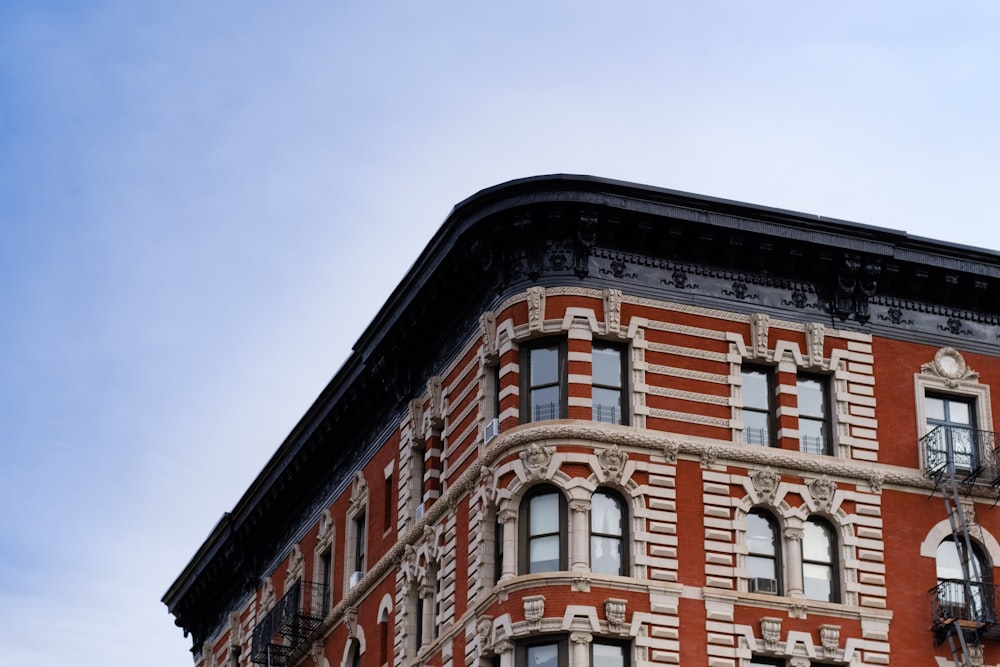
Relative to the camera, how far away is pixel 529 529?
5109 cm

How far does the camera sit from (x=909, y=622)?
171 ft

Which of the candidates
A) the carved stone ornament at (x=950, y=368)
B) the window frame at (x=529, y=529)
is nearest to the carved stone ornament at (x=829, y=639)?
the window frame at (x=529, y=529)

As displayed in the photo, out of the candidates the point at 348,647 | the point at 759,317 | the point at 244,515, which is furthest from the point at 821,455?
the point at 244,515

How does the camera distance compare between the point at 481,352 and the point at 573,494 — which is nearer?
the point at 573,494

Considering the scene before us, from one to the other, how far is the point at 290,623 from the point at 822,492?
1987cm

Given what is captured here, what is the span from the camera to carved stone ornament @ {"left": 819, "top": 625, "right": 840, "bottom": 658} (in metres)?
50.5

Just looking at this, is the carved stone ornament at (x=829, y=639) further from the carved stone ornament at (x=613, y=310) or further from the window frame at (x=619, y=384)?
the carved stone ornament at (x=613, y=310)

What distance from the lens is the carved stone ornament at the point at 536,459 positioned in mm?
50844

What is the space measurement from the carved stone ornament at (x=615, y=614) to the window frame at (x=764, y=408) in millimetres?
5944

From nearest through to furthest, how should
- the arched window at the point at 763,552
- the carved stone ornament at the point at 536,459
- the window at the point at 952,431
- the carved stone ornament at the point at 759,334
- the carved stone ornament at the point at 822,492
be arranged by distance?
the carved stone ornament at the point at 536,459 → the arched window at the point at 763,552 → the carved stone ornament at the point at 822,492 → the carved stone ornament at the point at 759,334 → the window at the point at 952,431

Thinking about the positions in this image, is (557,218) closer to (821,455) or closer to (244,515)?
(821,455)

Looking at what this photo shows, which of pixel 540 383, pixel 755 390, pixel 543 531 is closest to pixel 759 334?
pixel 755 390

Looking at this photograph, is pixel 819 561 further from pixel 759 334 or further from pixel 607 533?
pixel 759 334

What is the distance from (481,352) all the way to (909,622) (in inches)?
495
